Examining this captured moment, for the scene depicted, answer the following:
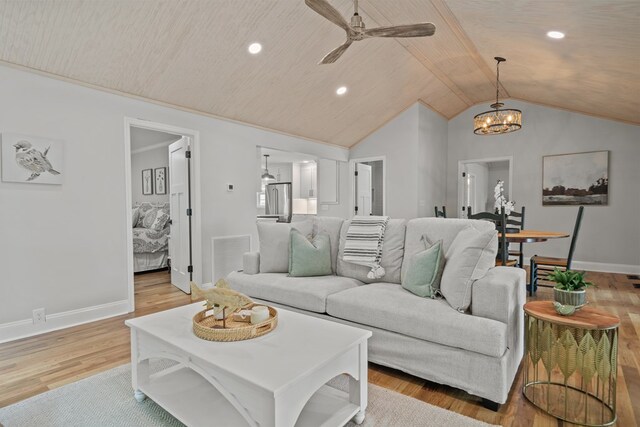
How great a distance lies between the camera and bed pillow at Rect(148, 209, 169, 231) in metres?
5.84

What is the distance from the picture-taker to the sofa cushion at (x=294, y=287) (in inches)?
103

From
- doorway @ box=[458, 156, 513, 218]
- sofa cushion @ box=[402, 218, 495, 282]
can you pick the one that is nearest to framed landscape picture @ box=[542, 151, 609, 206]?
doorway @ box=[458, 156, 513, 218]

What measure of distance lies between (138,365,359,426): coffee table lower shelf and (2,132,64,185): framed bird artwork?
2.20 m

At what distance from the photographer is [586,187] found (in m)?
5.66

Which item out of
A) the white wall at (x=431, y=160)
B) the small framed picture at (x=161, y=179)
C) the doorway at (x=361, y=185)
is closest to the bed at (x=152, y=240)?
the small framed picture at (x=161, y=179)

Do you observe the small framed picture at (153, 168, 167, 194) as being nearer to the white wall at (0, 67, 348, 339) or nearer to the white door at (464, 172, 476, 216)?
the white wall at (0, 67, 348, 339)

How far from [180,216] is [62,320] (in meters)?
1.73

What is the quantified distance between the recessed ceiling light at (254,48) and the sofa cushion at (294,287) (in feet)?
7.67

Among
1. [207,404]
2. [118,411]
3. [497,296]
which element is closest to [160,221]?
[118,411]

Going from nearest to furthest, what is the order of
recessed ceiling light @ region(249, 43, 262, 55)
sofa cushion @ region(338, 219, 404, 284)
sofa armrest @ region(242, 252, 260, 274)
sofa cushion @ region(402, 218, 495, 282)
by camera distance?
1. sofa cushion @ region(402, 218, 495, 282)
2. sofa cushion @ region(338, 219, 404, 284)
3. sofa armrest @ region(242, 252, 260, 274)
4. recessed ceiling light @ region(249, 43, 262, 55)

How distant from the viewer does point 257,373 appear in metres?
1.33

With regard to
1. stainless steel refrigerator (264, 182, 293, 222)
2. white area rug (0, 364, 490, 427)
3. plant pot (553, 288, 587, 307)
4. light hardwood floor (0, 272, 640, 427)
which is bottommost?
light hardwood floor (0, 272, 640, 427)

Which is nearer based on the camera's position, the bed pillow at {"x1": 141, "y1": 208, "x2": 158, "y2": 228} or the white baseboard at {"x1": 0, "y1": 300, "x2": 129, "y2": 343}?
the white baseboard at {"x1": 0, "y1": 300, "x2": 129, "y2": 343}

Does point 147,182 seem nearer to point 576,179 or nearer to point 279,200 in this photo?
point 279,200
